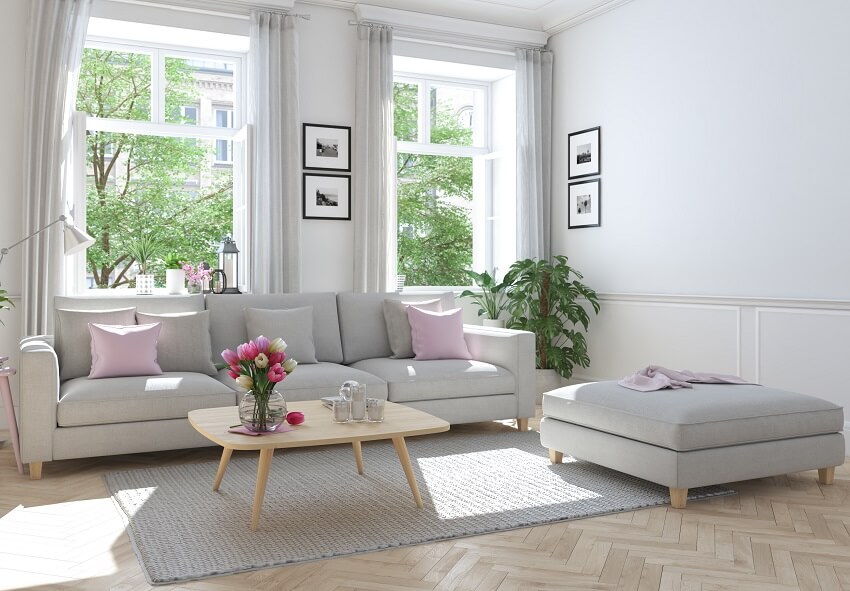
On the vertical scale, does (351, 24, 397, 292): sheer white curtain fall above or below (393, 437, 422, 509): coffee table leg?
above

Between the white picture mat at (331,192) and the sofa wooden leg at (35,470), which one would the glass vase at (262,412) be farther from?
the white picture mat at (331,192)

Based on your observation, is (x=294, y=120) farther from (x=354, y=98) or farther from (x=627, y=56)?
(x=627, y=56)

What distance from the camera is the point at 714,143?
510 cm

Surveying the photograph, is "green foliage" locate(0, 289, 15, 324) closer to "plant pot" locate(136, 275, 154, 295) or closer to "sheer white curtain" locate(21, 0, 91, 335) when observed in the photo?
"sheer white curtain" locate(21, 0, 91, 335)

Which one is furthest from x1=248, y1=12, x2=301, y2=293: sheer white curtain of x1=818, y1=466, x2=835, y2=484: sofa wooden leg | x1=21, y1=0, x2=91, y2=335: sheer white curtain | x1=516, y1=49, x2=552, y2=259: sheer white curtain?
x1=818, y1=466, x2=835, y2=484: sofa wooden leg

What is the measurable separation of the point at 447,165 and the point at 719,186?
4.16m

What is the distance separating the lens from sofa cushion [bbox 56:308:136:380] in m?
4.30

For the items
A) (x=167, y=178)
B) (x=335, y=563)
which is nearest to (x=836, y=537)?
(x=335, y=563)

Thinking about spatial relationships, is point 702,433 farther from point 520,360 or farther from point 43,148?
point 43,148

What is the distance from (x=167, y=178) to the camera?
8289mm

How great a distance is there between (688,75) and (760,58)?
60cm

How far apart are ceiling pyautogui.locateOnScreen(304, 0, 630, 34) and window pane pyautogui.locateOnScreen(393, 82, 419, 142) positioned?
140 centimetres

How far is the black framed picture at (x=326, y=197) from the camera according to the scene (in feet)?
19.0

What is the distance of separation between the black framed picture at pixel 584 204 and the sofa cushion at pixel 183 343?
3147mm
